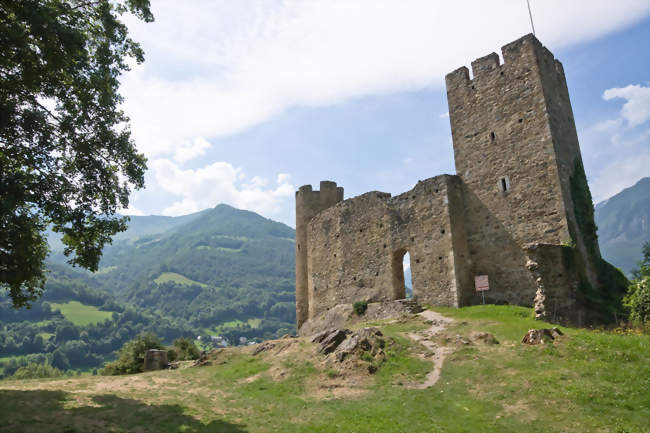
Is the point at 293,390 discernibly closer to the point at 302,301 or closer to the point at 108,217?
the point at 108,217

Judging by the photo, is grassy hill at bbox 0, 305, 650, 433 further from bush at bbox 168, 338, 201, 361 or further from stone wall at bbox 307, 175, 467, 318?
bush at bbox 168, 338, 201, 361

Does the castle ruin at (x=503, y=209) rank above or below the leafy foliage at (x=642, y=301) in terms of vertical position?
above

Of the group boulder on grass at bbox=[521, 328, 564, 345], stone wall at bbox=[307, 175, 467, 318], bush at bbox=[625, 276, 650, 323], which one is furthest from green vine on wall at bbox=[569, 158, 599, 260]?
boulder on grass at bbox=[521, 328, 564, 345]

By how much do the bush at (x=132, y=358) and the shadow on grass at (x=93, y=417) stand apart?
11587 millimetres

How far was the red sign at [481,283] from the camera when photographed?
778 inches

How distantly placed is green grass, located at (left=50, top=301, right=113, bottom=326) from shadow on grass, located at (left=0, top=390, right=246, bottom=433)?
455 ft

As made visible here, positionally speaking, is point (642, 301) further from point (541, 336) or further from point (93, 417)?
point (93, 417)

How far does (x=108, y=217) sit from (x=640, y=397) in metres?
15.0

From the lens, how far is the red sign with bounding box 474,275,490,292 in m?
19.8

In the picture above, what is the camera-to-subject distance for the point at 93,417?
1035cm

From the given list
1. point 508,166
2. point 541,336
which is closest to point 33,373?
point 541,336

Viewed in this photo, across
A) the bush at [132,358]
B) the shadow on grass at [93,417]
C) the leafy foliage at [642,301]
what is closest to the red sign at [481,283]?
the leafy foliage at [642,301]

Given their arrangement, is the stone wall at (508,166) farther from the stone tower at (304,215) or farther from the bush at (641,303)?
the stone tower at (304,215)

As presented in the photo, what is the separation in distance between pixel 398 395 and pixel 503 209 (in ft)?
41.4
